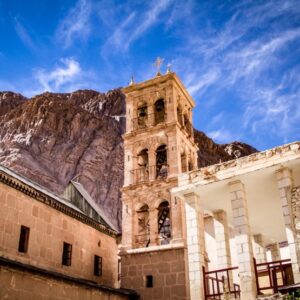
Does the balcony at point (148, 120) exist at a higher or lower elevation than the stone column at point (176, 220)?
higher

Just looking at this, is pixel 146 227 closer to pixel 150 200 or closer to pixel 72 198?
pixel 150 200

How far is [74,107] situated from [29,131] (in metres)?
6.18

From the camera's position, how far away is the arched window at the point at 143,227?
899 inches

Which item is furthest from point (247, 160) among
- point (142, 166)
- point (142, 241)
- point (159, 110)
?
point (159, 110)

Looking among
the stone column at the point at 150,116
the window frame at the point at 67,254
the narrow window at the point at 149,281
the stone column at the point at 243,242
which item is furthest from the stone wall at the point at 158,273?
the stone column at the point at 150,116

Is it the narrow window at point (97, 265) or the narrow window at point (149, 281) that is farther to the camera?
the narrow window at point (97, 265)

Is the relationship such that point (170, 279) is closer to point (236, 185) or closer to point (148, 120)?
point (236, 185)

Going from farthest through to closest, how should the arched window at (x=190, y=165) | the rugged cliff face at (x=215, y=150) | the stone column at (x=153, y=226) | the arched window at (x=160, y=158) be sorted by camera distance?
the rugged cliff face at (x=215, y=150)
the arched window at (x=190, y=165)
the arched window at (x=160, y=158)
the stone column at (x=153, y=226)

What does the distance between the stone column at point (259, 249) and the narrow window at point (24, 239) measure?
10510 millimetres

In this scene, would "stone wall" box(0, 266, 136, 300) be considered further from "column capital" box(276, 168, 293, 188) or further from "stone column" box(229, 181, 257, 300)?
"column capital" box(276, 168, 293, 188)

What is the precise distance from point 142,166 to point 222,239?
350 inches

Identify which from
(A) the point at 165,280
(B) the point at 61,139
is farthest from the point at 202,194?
(B) the point at 61,139

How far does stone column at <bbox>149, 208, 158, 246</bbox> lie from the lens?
22.2 m

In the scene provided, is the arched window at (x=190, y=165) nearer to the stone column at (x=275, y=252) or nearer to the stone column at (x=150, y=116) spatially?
the stone column at (x=150, y=116)
